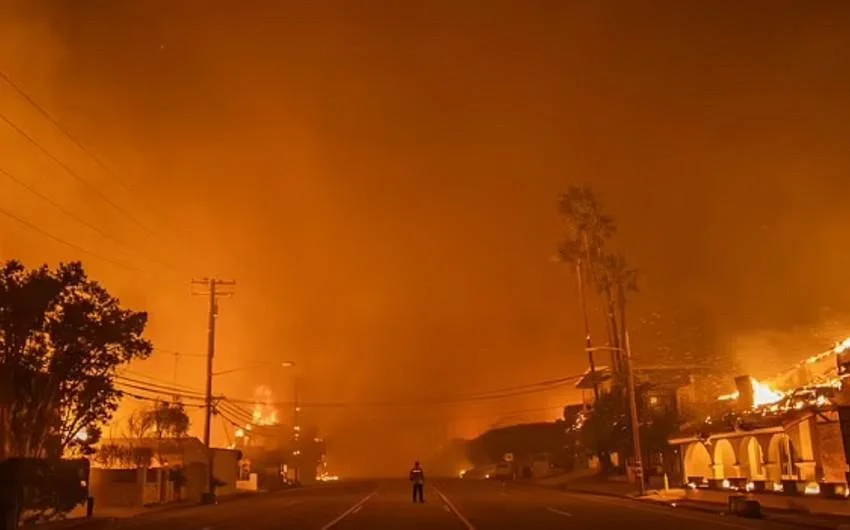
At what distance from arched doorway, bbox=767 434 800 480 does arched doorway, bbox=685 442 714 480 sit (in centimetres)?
928

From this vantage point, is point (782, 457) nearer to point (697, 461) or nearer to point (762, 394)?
point (697, 461)

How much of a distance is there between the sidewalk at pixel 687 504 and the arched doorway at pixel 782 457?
3021mm

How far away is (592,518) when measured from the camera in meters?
26.9

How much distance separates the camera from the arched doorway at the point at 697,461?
151 feet

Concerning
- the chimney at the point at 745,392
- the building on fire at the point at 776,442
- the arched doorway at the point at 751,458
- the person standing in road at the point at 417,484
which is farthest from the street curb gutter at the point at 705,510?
the person standing in road at the point at 417,484

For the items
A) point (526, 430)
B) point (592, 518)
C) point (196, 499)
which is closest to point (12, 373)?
point (592, 518)

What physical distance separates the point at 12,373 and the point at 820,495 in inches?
1090

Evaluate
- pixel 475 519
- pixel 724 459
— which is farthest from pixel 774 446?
pixel 475 519

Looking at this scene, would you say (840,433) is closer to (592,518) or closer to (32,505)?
(592,518)

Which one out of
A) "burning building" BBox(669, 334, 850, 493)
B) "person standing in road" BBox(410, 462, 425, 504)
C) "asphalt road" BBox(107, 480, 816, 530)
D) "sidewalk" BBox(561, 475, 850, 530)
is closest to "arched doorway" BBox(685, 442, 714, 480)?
"burning building" BBox(669, 334, 850, 493)

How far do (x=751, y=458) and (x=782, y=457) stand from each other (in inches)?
129

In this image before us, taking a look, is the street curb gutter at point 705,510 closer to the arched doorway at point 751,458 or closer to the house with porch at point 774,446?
the house with porch at point 774,446

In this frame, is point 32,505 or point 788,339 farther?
point 788,339

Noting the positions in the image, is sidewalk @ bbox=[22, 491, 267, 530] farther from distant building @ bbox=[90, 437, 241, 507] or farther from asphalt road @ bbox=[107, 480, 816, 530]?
distant building @ bbox=[90, 437, 241, 507]
